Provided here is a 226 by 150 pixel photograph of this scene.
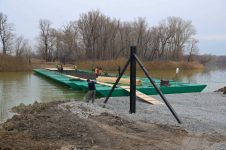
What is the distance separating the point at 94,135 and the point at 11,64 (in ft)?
112

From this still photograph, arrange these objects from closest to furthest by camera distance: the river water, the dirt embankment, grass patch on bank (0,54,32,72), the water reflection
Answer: the dirt embankment < the river water < the water reflection < grass patch on bank (0,54,32,72)

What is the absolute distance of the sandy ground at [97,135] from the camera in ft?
14.6

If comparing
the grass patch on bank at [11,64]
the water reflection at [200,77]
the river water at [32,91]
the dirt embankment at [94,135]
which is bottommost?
the river water at [32,91]

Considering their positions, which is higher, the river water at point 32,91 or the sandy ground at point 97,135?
the sandy ground at point 97,135

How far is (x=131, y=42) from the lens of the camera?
4894 centimetres

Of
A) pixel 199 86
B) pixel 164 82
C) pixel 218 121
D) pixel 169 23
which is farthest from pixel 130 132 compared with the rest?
pixel 169 23

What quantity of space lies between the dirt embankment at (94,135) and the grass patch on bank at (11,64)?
3146cm

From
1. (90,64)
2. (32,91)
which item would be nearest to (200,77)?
(90,64)

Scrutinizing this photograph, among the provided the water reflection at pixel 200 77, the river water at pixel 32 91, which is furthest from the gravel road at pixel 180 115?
the water reflection at pixel 200 77

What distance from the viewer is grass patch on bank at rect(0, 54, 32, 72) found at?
34.7 m

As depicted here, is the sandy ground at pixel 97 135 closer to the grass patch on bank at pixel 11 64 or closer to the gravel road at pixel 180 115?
the gravel road at pixel 180 115

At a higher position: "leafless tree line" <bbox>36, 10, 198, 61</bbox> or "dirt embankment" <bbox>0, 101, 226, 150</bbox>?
"leafless tree line" <bbox>36, 10, 198, 61</bbox>

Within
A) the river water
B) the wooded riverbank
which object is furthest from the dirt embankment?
the wooded riverbank

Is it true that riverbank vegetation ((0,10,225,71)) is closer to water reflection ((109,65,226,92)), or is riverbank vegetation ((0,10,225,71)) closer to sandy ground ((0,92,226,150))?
water reflection ((109,65,226,92))
